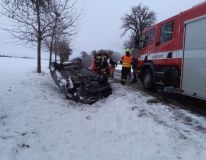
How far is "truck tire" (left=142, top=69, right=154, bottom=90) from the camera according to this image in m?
11.6

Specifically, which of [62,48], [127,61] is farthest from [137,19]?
[127,61]

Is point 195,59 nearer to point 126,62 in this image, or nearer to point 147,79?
point 147,79

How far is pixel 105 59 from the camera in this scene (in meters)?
14.7

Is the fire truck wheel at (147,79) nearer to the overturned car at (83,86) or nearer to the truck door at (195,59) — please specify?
the overturned car at (83,86)

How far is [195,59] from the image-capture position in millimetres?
8414

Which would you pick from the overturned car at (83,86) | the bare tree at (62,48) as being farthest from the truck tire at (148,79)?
the bare tree at (62,48)

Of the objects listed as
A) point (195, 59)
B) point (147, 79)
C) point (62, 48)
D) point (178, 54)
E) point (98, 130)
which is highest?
point (62, 48)

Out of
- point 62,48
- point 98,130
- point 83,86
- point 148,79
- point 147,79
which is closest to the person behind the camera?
point 98,130

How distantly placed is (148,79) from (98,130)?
4.97 metres

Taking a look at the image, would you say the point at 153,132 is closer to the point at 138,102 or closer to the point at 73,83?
the point at 138,102

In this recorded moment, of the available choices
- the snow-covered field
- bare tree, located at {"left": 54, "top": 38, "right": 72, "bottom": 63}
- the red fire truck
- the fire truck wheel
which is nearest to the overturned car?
the snow-covered field

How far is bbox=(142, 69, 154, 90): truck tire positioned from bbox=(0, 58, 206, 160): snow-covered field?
1625mm

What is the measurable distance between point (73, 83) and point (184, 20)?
4.35 m

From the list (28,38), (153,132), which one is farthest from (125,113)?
(28,38)
